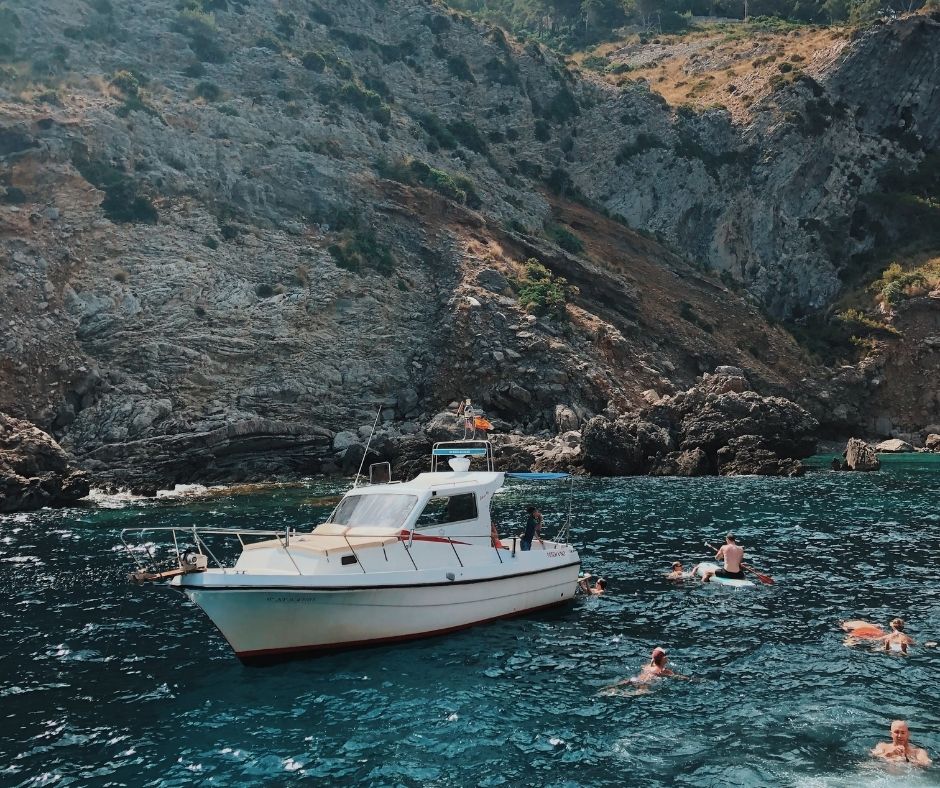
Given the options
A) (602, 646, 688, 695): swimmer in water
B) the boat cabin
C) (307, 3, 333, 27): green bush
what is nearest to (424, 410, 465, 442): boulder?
the boat cabin

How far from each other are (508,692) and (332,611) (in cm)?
365

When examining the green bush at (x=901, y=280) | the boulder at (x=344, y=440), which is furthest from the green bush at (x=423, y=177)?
the green bush at (x=901, y=280)

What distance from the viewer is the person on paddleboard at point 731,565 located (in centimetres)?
2006

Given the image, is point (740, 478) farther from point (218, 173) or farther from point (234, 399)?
point (218, 173)

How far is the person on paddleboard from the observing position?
20.1m

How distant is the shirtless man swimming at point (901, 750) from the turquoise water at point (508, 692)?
22 centimetres

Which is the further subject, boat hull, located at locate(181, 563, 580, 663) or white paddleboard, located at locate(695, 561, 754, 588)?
white paddleboard, located at locate(695, 561, 754, 588)

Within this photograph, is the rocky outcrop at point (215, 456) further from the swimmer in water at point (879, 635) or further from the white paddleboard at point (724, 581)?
the swimmer in water at point (879, 635)

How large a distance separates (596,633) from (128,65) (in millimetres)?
73006

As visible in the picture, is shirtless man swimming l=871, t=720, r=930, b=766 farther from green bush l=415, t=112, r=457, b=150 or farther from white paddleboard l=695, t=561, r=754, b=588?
green bush l=415, t=112, r=457, b=150

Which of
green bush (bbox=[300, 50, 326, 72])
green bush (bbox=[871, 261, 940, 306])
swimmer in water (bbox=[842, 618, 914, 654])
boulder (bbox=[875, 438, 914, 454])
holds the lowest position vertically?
boulder (bbox=[875, 438, 914, 454])

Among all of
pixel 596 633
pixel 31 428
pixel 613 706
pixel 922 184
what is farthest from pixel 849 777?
pixel 922 184

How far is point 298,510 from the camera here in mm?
33438

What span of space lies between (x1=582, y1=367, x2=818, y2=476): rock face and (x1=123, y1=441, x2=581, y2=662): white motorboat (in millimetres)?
26818
